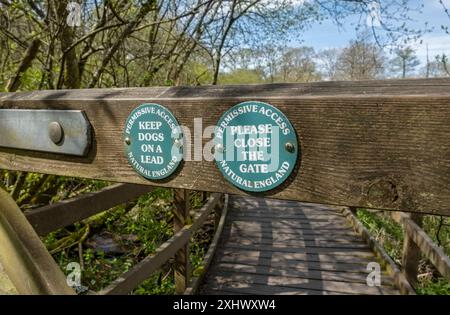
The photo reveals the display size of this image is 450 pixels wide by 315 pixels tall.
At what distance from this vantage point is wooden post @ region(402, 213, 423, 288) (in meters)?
3.61

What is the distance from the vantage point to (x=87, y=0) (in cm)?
363

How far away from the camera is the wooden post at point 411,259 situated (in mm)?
3611

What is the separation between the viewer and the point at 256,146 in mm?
760

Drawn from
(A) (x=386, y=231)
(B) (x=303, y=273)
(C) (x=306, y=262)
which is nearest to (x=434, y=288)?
(C) (x=306, y=262)

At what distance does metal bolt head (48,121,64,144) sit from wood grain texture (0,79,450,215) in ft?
0.75

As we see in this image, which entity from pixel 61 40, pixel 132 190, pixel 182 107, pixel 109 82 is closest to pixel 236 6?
pixel 109 82

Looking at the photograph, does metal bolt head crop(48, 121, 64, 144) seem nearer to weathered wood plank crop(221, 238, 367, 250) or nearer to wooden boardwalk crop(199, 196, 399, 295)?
wooden boardwalk crop(199, 196, 399, 295)

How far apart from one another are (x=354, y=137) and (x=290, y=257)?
167 inches

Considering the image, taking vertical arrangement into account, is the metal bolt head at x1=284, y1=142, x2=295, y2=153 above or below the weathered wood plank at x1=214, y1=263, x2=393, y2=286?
above

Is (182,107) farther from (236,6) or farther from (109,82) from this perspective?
(236,6)

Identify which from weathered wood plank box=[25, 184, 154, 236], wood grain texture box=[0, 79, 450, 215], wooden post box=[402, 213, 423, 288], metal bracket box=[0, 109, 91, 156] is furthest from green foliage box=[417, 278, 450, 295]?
metal bracket box=[0, 109, 91, 156]

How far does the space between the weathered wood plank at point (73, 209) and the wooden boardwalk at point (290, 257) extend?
192 cm

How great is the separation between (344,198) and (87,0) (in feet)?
12.5

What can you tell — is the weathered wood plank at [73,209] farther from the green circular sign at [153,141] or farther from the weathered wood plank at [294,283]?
the weathered wood plank at [294,283]
